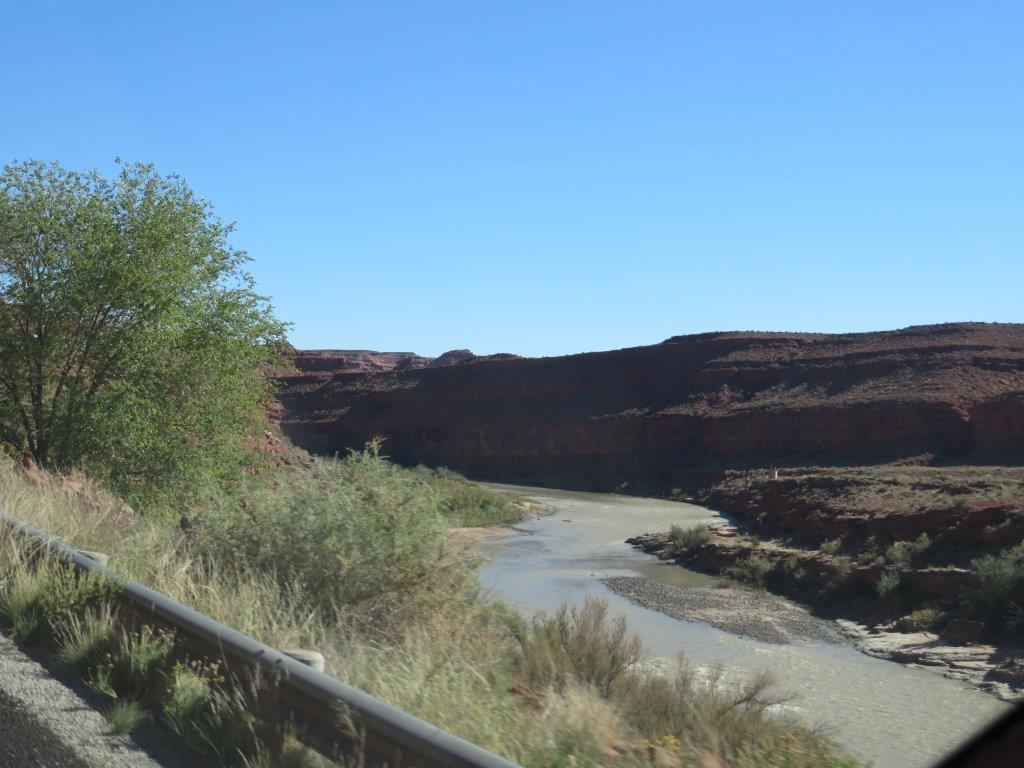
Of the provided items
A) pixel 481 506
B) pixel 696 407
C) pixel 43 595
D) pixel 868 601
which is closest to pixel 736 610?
pixel 868 601

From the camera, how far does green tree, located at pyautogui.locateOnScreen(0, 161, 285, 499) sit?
14172mm

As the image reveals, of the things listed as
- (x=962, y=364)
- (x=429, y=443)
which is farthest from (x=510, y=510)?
(x=429, y=443)

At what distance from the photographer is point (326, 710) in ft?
13.9

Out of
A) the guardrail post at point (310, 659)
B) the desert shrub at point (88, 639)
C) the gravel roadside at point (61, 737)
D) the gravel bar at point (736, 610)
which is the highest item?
the guardrail post at point (310, 659)

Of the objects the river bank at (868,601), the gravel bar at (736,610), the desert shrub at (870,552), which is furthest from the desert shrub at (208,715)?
the desert shrub at (870,552)

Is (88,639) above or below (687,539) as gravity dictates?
above

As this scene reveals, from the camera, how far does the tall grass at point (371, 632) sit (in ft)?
15.8

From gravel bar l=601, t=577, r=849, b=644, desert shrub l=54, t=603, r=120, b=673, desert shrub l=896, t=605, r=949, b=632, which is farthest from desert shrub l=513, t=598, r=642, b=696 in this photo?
desert shrub l=896, t=605, r=949, b=632

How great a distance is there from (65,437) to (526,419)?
69.3 m

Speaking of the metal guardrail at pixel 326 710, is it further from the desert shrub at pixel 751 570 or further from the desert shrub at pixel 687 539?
the desert shrub at pixel 687 539

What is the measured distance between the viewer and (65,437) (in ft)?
46.9

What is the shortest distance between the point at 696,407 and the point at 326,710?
7038 cm

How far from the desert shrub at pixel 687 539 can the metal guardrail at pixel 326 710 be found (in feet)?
103

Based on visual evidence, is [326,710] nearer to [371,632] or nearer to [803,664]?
[371,632]
